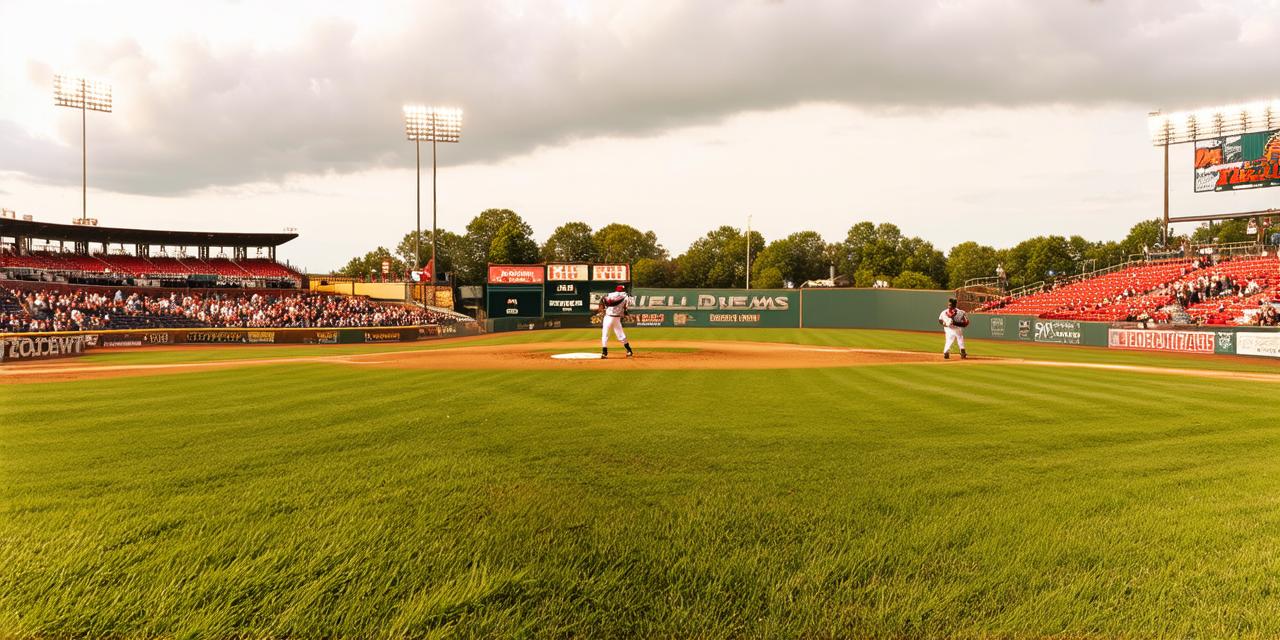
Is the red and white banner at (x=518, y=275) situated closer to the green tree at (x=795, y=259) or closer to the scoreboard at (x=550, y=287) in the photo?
the scoreboard at (x=550, y=287)

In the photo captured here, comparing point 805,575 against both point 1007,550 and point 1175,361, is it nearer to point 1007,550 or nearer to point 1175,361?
point 1007,550

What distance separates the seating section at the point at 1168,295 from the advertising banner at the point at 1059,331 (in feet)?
7.89

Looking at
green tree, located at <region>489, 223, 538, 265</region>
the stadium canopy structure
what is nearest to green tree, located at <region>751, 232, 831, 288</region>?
green tree, located at <region>489, 223, 538, 265</region>

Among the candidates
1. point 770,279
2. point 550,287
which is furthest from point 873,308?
point 770,279

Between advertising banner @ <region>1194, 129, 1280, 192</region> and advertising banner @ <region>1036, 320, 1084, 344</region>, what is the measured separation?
2070 centimetres

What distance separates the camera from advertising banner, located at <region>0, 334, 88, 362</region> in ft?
72.1

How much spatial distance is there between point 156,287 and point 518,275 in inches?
929

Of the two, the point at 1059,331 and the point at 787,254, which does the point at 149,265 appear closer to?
the point at 1059,331

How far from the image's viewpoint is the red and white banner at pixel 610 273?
47812 mm

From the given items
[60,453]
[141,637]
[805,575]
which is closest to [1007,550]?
[805,575]

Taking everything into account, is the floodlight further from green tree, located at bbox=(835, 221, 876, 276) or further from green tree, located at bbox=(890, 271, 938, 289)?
green tree, located at bbox=(835, 221, 876, 276)

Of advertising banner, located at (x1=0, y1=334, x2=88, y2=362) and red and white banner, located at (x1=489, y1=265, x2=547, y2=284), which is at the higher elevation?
red and white banner, located at (x1=489, y1=265, x2=547, y2=284)

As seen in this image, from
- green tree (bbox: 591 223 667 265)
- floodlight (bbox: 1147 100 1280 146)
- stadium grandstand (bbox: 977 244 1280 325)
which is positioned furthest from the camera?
green tree (bbox: 591 223 667 265)

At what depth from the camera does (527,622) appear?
3289 mm
